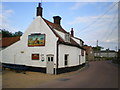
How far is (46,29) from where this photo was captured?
18156mm

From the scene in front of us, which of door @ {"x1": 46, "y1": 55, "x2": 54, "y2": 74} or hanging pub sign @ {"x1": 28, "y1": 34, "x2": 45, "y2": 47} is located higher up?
hanging pub sign @ {"x1": 28, "y1": 34, "x2": 45, "y2": 47}

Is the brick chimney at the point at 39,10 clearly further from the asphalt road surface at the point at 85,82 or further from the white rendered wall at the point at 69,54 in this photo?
the asphalt road surface at the point at 85,82

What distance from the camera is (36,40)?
739 inches

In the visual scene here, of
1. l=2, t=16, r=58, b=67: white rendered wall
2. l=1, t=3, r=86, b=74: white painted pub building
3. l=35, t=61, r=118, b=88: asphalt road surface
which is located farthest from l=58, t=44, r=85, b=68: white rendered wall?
l=35, t=61, r=118, b=88: asphalt road surface

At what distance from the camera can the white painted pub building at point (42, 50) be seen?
1734cm

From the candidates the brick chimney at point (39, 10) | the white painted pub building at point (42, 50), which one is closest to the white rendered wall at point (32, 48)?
the white painted pub building at point (42, 50)

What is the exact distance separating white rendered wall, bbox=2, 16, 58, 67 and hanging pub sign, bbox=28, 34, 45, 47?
0.44m

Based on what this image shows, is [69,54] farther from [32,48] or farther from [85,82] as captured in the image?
[85,82]

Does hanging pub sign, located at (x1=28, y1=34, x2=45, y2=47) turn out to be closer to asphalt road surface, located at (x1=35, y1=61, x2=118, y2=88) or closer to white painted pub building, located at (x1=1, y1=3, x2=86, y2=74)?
white painted pub building, located at (x1=1, y1=3, x2=86, y2=74)

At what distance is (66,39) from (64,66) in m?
4.20

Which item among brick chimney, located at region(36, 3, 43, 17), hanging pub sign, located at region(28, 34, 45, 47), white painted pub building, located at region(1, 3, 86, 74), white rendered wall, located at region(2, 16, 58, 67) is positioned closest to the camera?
white painted pub building, located at region(1, 3, 86, 74)

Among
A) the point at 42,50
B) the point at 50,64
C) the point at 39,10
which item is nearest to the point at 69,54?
the point at 50,64

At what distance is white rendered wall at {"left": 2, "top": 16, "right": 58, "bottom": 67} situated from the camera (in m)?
17.7

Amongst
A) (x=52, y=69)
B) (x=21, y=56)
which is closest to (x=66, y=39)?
(x=52, y=69)
